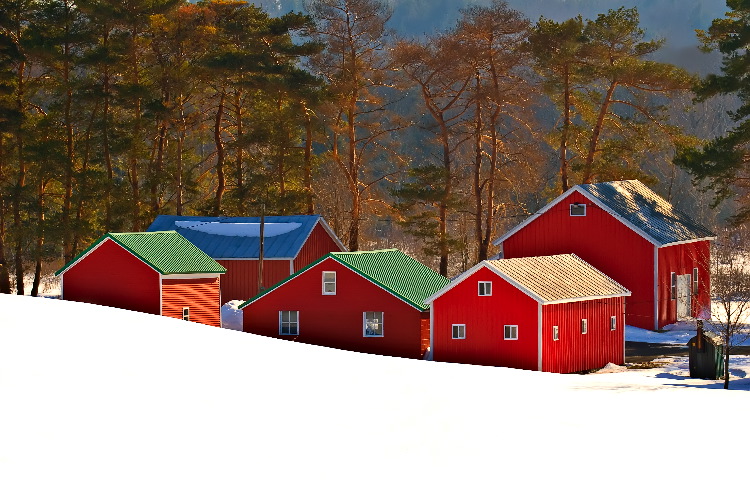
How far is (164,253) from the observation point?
163ft

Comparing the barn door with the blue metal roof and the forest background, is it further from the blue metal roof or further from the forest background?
the blue metal roof

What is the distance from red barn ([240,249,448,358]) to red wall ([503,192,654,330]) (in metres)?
7.21

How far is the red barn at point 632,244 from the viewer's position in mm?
50625

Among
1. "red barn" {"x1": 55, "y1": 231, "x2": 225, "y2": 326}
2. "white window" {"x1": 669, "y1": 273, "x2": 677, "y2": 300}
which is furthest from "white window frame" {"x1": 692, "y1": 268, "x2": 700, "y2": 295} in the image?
"red barn" {"x1": 55, "y1": 231, "x2": 225, "y2": 326}

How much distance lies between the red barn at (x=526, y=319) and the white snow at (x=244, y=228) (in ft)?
59.3

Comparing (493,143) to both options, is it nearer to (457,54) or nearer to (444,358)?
(457,54)

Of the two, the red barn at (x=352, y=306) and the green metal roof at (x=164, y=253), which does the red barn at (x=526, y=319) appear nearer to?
the red barn at (x=352, y=306)

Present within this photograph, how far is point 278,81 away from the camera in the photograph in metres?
63.0

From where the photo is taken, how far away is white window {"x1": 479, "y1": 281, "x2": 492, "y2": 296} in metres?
41.6

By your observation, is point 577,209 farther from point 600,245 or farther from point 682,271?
point 682,271

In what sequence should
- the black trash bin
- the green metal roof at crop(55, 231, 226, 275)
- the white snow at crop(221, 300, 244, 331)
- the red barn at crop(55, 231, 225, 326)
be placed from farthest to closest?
the white snow at crop(221, 300, 244, 331)
the green metal roof at crop(55, 231, 226, 275)
the red barn at crop(55, 231, 225, 326)
the black trash bin

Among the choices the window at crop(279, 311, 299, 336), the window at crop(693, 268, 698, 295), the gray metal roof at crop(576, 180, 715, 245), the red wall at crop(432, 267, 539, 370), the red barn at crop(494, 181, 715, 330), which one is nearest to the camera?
the red wall at crop(432, 267, 539, 370)

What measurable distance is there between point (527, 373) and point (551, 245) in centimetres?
2048

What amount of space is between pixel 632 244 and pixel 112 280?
22027mm
